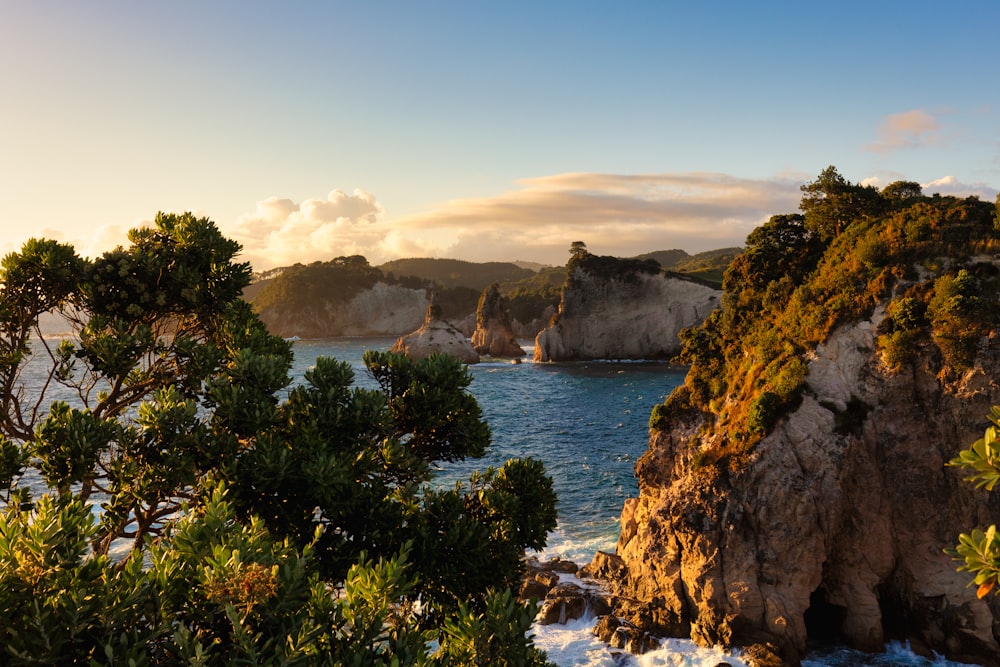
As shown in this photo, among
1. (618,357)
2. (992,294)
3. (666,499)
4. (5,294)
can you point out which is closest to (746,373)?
(666,499)

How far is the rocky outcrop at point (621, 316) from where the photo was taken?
118250 millimetres

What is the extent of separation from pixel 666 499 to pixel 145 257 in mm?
26624

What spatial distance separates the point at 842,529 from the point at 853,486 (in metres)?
2.16

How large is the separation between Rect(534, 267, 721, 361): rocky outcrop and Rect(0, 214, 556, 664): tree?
356ft

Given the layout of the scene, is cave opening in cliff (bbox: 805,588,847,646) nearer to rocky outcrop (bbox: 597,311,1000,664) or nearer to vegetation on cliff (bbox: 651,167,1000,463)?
rocky outcrop (bbox: 597,311,1000,664)

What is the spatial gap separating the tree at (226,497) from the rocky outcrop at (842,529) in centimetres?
1767

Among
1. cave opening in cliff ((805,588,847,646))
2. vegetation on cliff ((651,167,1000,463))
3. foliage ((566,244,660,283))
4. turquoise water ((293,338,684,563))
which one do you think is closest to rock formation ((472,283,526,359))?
turquoise water ((293,338,684,563))

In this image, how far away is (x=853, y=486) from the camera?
28062 millimetres

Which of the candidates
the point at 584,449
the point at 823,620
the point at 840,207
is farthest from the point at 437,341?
the point at 823,620

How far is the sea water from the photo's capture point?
1041 inches

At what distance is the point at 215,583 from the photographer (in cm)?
652

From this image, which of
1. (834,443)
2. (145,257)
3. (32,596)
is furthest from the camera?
(834,443)

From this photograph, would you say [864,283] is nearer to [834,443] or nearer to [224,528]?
[834,443]

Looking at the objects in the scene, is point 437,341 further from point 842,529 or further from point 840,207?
point 842,529
